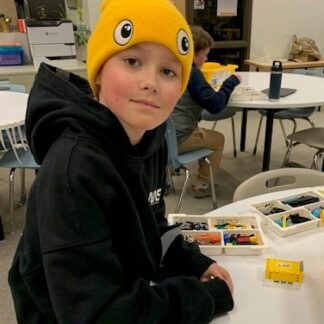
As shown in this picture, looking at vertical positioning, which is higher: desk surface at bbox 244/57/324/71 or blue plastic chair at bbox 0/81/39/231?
desk surface at bbox 244/57/324/71

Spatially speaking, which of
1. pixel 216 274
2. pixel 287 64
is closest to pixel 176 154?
pixel 216 274

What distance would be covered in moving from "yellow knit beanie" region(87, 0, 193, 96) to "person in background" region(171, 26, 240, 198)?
141 centimetres

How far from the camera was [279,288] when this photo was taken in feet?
2.47

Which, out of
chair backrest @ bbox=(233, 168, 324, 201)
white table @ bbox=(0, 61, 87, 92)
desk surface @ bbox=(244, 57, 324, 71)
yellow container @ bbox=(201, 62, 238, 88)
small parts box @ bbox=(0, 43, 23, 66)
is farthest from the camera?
desk surface @ bbox=(244, 57, 324, 71)

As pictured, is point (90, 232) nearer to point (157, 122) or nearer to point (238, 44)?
point (157, 122)

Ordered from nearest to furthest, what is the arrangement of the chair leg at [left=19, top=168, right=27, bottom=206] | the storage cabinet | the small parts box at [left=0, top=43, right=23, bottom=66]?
the chair leg at [left=19, top=168, right=27, bottom=206], the small parts box at [left=0, top=43, right=23, bottom=66], the storage cabinet

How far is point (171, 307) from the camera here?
0.65 meters

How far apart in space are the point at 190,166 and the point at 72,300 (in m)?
2.61

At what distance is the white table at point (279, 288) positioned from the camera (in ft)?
2.24

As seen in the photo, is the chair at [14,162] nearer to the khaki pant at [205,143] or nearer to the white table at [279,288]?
the khaki pant at [205,143]

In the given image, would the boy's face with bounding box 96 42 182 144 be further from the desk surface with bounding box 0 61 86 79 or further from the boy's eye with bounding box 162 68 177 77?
the desk surface with bounding box 0 61 86 79

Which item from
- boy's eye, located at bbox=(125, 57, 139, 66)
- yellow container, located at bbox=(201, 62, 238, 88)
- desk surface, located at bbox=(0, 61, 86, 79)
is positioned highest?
boy's eye, located at bbox=(125, 57, 139, 66)

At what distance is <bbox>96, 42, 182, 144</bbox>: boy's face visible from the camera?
0.64m

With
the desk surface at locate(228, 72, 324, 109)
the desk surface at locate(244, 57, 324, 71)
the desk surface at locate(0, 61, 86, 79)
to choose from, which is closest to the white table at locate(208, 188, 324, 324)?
the desk surface at locate(228, 72, 324, 109)
